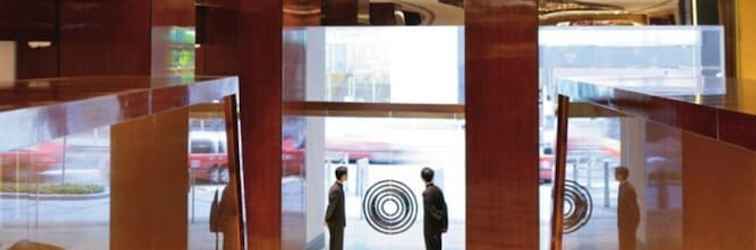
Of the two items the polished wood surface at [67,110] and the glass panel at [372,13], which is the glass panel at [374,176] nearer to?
the glass panel at [372,13]

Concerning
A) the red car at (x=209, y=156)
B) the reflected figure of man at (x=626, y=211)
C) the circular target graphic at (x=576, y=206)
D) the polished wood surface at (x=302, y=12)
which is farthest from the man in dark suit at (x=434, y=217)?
the reflected figure of man at (x=626, y=211)

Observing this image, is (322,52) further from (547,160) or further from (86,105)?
(86,105)

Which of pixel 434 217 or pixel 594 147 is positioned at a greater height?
pixel 594 147

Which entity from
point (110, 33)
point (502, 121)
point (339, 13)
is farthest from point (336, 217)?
point (110, 33)

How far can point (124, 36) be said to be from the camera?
141 inches

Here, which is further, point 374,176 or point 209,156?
point 374,176

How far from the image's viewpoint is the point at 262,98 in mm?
4789

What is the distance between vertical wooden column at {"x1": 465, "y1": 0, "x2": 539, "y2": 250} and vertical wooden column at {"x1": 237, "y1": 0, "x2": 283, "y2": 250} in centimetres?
140

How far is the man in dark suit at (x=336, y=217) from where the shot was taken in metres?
5.42

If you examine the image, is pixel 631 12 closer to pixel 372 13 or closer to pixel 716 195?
→ pixel 372 13

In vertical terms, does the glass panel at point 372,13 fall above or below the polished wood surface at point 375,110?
above

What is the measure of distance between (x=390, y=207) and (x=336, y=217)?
24.8 inches

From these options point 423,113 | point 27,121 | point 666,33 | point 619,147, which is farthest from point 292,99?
point 27,121

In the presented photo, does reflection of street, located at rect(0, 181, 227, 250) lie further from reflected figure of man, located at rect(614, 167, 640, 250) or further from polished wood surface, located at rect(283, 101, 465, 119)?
polished wood surface, located at rect(283, 101, 465, 119)
